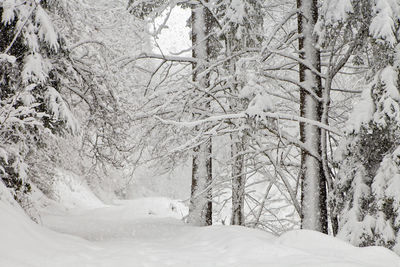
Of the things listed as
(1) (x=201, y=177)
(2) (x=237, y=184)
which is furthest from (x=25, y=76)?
(2) (x=237, y=184)

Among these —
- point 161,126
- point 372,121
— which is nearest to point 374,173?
point 372,121

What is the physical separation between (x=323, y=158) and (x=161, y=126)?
3.55 meters

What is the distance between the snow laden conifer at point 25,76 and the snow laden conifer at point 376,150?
469cm

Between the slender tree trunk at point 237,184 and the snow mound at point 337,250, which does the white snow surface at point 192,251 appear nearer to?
the snow mound at point 337,250

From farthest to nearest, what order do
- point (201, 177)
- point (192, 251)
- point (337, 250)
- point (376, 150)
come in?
point (201, 177), point (376, 150), point (192, 251), point (337, 250)

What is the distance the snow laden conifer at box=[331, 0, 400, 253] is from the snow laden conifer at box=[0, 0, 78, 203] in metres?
→ 4.69

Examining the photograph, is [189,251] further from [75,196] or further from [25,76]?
[75,196]

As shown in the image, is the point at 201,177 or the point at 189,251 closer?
the point at 189,251

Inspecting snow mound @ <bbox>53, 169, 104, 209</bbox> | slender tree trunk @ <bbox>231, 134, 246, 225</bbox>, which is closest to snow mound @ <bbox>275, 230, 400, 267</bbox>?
slender tree trunk @ <bbox>231, 134, 246, 225</bbox>

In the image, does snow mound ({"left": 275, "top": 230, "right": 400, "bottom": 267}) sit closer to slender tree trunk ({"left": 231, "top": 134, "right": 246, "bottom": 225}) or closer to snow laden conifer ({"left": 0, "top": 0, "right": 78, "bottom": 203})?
slender tree trunk ({"left": 231, "top": 134, "right": 246, "bottom": 225})

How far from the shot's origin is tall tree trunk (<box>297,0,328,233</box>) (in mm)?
6836

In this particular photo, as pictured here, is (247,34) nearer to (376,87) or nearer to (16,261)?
(376,87)

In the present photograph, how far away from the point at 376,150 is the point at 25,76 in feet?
18.0

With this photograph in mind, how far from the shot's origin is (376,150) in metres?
6.16
